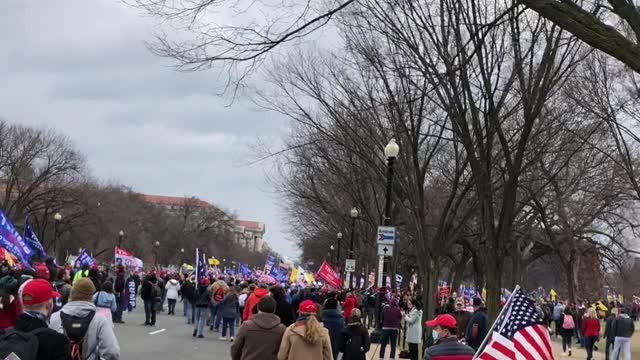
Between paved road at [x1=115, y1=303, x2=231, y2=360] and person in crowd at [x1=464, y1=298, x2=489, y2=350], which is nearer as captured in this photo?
person in crowd at [x1=464, y1=298, x2=489, y2=350]

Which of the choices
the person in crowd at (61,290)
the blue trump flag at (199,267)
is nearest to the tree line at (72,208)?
the blue trump flag at (199,267)

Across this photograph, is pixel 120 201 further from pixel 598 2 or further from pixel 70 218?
pixel 598 2

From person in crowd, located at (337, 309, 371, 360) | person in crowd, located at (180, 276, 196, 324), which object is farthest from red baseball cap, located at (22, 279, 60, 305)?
person in crowd, located at (180, 276, 196, 324)

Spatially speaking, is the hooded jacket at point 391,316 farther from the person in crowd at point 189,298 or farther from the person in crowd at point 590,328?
the person in crowd at point 590,328

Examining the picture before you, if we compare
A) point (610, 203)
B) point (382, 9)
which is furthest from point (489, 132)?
point (610, 203)

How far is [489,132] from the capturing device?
54.3ft

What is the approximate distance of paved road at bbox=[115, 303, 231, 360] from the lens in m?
15.7

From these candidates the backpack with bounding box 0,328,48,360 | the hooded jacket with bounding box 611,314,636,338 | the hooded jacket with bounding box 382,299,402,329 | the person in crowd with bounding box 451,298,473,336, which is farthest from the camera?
the hooded jacket with bounding box 611,314,636,338

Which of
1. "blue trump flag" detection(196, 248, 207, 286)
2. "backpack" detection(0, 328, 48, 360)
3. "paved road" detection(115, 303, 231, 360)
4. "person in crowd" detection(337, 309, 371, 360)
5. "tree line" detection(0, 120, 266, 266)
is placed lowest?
"paved road" detection(115, 303, 231, 360)

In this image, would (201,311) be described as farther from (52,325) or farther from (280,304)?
(52,325)

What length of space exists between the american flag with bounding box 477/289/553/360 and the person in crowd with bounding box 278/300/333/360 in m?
2.95

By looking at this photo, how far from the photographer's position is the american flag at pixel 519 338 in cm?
541

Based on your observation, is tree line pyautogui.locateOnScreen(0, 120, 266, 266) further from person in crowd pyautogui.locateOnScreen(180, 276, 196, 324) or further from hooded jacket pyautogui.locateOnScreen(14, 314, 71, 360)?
hooded jacket pyautogui.locateOnScreen(14, 314, 71, 360)

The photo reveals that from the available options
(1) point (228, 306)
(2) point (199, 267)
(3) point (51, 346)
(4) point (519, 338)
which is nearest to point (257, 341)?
(3) point (51, 346)
